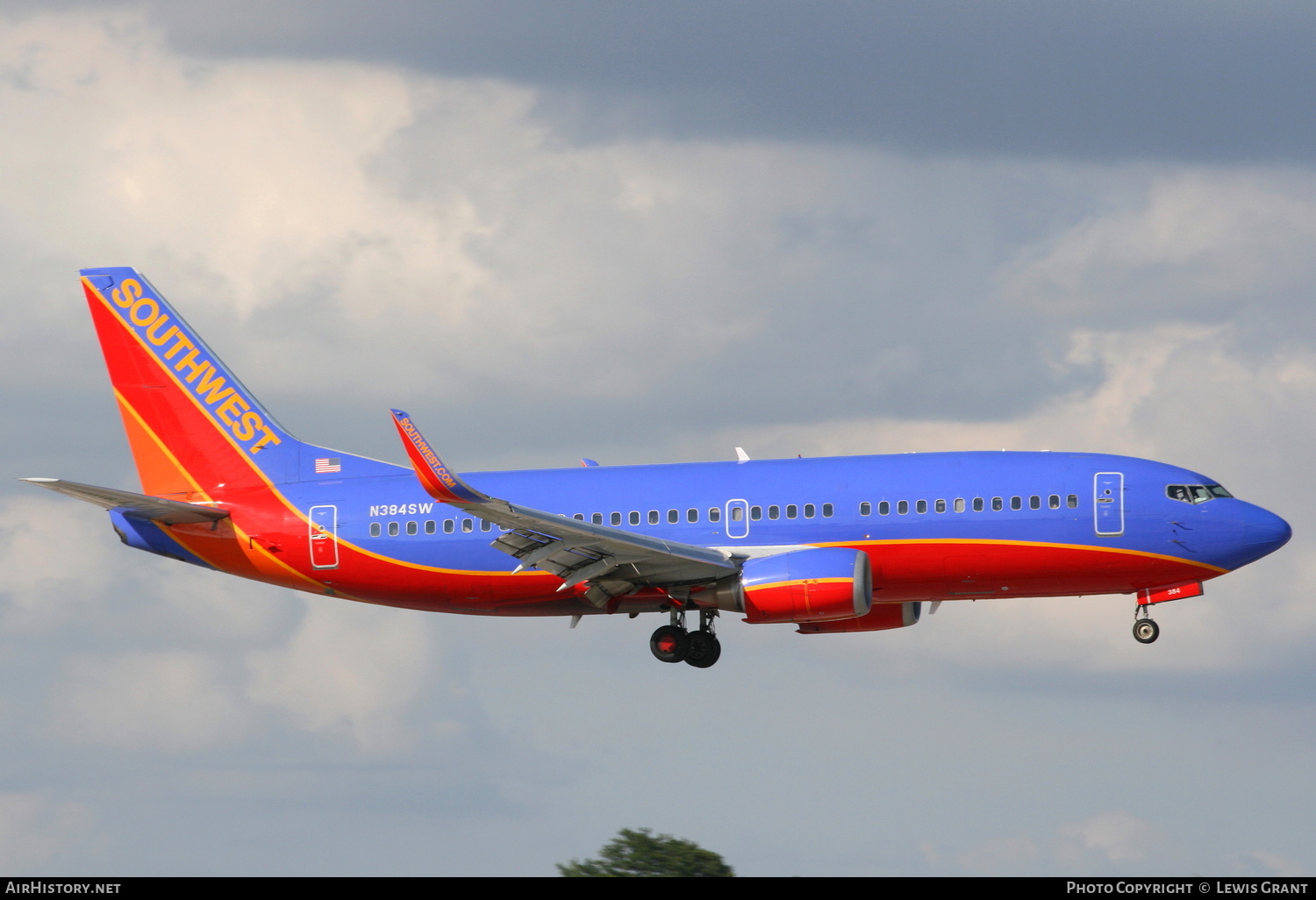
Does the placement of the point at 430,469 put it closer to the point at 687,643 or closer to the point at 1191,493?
the point at 687,643

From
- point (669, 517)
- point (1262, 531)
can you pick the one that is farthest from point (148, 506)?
point (1262, 531)

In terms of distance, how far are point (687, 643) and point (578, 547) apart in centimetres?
651

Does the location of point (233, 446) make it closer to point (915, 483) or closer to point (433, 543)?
point (433, 543)

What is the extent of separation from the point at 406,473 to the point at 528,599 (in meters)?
5.75

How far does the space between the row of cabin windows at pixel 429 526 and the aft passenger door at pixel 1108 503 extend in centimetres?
1802

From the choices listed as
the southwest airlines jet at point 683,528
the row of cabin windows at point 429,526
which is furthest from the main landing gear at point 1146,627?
the row of cabin windows at point 429,526

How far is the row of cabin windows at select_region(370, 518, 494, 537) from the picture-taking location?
2211 inches

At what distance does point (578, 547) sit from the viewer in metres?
51.9

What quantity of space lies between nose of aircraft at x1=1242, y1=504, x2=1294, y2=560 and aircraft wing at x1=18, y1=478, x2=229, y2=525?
3134 centimetres

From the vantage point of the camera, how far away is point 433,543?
56.3 m

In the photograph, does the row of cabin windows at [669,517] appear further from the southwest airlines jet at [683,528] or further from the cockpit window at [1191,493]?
the cockpit window at [1191,493]

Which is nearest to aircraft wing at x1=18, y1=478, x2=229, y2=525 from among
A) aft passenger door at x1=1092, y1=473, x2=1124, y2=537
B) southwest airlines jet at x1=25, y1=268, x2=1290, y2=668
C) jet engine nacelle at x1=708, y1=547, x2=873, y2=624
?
southwest airlines jet at x1=25, y1=268, x2=1290, y2=668

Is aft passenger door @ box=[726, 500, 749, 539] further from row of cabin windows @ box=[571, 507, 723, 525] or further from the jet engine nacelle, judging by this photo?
the jet engine nacelle

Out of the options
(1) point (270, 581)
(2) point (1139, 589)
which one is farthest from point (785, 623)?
(1) point (270, 581)
